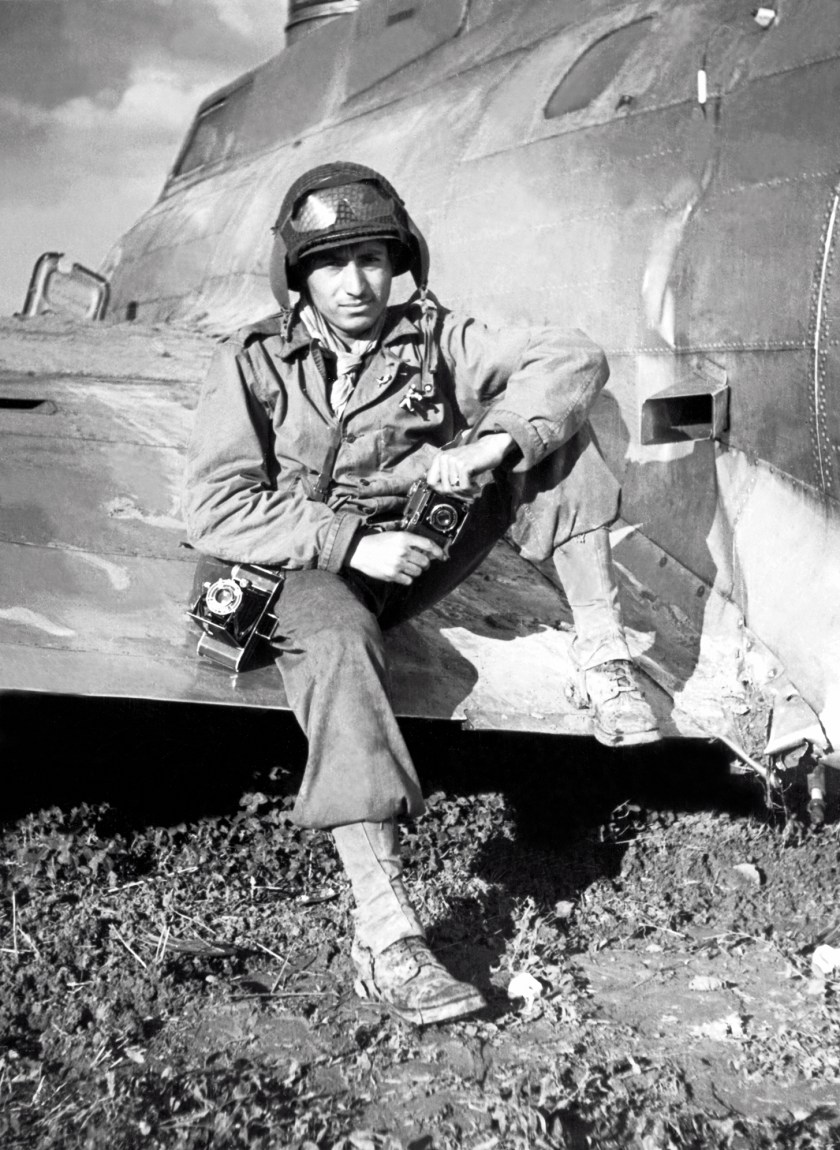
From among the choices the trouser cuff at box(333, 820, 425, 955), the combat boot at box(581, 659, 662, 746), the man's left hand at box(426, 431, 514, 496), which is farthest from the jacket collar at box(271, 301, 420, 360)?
the trouser cuff at box(333, 820, 425, 955)

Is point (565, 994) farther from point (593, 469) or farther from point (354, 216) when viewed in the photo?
point (354, 216)

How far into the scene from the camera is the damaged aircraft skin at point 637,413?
150 inches

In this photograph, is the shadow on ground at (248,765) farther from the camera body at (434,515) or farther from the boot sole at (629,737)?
the camera body at (434,515)

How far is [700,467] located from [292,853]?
1.88m

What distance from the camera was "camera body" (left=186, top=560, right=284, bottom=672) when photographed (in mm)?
3562

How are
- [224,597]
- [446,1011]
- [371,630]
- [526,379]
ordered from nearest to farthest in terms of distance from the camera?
[446,1011], [371,630], [224,597], [526,379]

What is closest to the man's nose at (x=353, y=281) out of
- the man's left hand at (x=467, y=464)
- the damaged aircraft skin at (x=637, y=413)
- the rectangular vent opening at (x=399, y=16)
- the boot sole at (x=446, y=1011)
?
the man's left hand at (x=467, y=464)

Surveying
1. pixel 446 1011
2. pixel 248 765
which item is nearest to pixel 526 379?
pixel 446 1011

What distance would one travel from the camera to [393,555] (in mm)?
3535

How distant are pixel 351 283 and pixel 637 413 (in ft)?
4.78

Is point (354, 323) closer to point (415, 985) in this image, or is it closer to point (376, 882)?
point (376, 882)

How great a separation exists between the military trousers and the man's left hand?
0.16m

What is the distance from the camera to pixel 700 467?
14.7ft

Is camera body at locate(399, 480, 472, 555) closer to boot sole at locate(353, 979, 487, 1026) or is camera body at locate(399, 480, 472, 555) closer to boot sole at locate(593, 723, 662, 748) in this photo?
boot sole at locate(593, 723, 662, 748)
